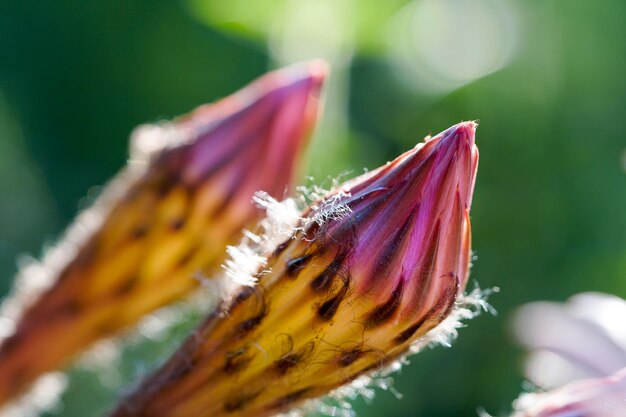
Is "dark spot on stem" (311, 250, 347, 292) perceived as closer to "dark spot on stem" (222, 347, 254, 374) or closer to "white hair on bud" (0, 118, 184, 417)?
"dark spot on stem" (222, 347, 254, 374)

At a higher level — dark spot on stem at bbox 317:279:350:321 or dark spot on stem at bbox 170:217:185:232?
dark spot on stem at bbox 170:217:185:232

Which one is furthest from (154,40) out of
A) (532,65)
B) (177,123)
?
(177,123)

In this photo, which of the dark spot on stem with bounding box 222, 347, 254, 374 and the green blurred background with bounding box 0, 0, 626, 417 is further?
the green blurred background with bounding box 0, 0, 626, 417

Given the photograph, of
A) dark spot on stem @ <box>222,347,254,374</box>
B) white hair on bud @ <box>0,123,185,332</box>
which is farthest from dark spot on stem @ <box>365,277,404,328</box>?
white hair on bud @ <box>0,123,185,332</box>

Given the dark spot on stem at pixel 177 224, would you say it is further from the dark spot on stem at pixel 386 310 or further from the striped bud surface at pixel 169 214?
the dark spot on stem at pixel 386 310

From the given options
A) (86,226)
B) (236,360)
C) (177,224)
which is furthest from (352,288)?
(86,226)

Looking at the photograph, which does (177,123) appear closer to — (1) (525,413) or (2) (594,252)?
(1) (525,413)

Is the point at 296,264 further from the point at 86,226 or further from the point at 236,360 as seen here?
the point at 86,226
